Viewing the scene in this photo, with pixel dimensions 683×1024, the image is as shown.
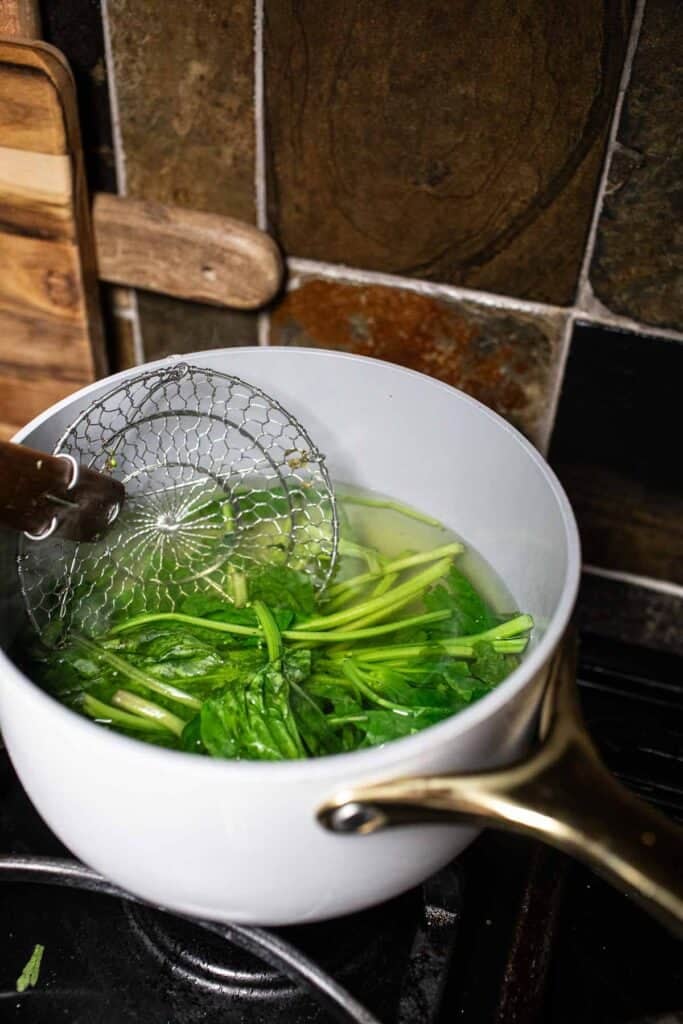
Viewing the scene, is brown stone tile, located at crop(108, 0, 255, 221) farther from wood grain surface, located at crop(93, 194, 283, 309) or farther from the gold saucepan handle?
the gold saucepan handle

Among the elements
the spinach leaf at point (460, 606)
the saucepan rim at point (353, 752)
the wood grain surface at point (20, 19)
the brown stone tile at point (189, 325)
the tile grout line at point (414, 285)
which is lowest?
the spinach leaf at point (460, 606)

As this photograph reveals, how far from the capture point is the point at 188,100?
33.7 inches

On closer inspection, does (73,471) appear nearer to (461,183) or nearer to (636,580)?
(461,183)

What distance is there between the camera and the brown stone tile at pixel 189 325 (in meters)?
0.97

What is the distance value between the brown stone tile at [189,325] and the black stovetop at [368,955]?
501 millimetres

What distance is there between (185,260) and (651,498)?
1.64 ft

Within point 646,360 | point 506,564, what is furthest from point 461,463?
point 646,360

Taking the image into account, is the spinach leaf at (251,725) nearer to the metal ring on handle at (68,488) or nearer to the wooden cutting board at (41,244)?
the metal ring on handle at (68,488)

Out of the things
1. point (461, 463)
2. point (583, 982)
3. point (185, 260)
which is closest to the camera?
point (583, 982)

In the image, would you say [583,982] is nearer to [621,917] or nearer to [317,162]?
[621,917]

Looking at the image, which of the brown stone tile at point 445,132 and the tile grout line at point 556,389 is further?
the tile grout line at point 556,389

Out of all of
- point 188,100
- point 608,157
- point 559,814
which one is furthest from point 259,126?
point 559,814

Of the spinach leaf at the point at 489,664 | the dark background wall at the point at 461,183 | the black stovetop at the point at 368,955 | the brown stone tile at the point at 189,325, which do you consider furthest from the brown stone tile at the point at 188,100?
the black stovetop at the point at 368,955

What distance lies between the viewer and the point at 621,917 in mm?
711
